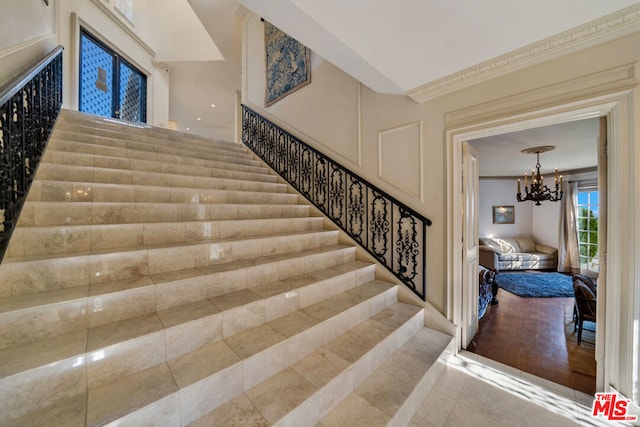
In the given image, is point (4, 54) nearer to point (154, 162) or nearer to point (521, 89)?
point (154, 162)

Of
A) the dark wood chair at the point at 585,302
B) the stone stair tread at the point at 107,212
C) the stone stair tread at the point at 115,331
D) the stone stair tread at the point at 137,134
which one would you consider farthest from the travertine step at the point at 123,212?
the dark wood chair at the point at 585,302

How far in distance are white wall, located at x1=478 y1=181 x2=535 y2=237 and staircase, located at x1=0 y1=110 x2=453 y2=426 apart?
7.14m

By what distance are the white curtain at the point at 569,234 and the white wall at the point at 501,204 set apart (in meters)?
1.18

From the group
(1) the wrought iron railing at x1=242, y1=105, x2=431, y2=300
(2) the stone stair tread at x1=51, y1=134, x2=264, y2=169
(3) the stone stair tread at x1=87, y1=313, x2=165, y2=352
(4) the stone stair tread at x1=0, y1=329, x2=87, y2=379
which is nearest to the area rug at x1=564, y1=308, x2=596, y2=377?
(1) the wrought iron railing at x1=242, y1=105, x2=431, y2=300

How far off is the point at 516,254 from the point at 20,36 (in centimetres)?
999

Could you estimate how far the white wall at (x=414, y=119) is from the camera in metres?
1.68

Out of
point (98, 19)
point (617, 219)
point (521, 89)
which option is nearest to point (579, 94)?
point (521, 89)

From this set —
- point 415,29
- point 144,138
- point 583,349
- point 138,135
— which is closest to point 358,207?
point 415,29

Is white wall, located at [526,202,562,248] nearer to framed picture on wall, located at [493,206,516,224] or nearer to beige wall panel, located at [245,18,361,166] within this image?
framed picture on wall, located at [493,206,516,224]

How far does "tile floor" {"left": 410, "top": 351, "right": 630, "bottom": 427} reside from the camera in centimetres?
154

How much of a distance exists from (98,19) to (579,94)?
785 centimetres

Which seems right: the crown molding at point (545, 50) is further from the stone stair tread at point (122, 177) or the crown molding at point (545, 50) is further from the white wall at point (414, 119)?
the stone stair tread at point (122, 177)

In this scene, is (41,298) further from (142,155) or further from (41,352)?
(142,155)

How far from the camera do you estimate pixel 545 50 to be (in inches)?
65.6
